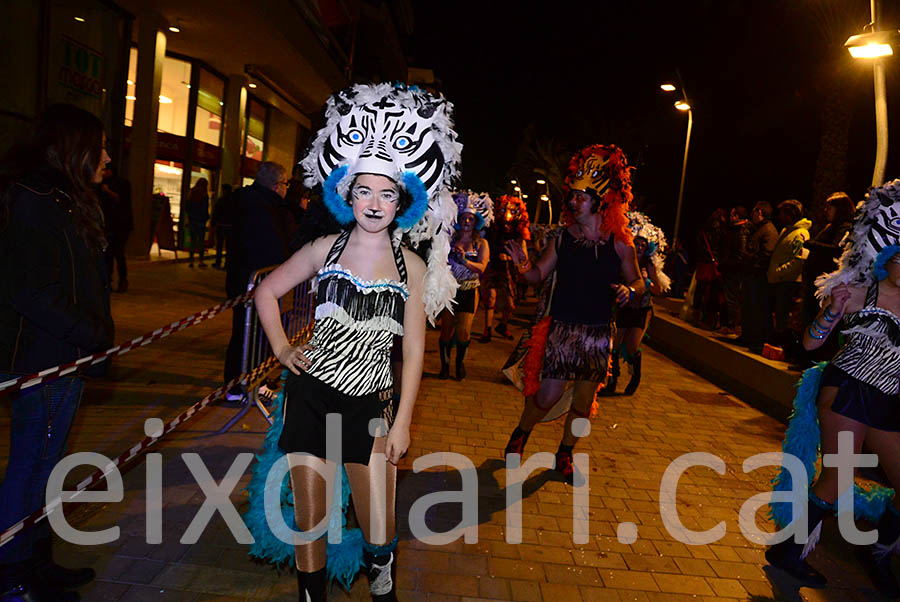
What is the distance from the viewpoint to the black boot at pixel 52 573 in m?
3.02

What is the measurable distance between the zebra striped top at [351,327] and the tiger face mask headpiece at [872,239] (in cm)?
277

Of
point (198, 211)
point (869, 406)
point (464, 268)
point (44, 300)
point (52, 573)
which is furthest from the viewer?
point (198, 211)

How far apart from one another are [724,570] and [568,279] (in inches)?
85.2

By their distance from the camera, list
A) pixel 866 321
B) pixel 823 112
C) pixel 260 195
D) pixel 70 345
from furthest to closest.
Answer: pixel 823 112 < pixel 260 195 < pixel 866 321 < pixel 70 345

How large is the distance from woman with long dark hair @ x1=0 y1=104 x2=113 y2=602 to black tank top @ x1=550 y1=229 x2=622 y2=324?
10.3ft

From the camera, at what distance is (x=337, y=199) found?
2959 mm

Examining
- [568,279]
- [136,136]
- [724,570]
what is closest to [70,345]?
[568,279]

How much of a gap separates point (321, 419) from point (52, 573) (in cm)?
146

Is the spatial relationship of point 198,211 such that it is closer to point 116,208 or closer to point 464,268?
point 116,208

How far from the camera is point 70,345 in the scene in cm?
296

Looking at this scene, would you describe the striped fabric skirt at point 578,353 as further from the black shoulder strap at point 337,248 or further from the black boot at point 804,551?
the black shoulder strap at point 337,248

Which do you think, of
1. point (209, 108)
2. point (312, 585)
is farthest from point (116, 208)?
point (209, 108)

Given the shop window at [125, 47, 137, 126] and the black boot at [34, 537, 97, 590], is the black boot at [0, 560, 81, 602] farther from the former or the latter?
the shop window at [125, 47, 137, 126]

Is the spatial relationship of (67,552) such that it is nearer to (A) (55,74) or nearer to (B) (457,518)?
(B) (457,518)
